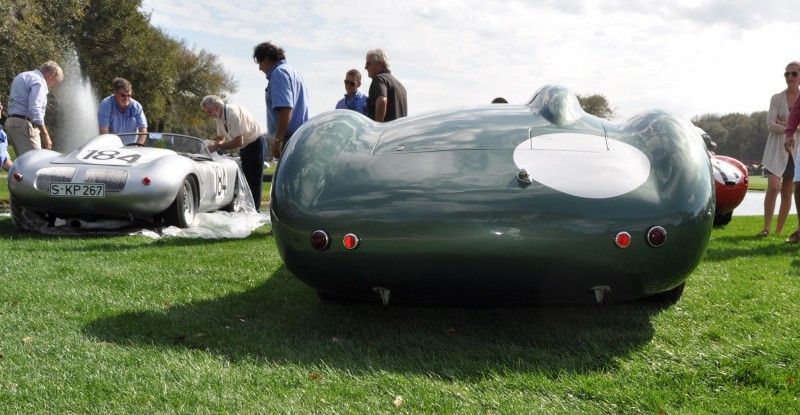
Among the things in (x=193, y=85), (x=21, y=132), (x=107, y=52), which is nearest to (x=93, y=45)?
(x=107, y=52)

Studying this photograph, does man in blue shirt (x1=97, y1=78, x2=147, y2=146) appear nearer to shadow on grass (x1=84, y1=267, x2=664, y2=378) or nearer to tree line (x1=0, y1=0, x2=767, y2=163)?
shadow on grass (x1=84, y1=267, x2=664, y2=378)

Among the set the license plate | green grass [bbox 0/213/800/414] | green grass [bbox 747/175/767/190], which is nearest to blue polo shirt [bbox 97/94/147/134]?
the license plate

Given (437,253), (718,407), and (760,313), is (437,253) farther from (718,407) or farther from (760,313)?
(760,313)

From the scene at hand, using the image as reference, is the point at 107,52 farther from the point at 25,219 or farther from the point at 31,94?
the point at 25,219

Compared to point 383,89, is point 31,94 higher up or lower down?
lower down

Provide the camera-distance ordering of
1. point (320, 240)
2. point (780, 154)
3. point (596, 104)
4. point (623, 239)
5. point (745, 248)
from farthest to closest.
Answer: point (596, 104)
point (780, 154)
point (745, 248)
point (320, 240)
point (623, 239)

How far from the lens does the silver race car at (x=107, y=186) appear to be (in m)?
5.81

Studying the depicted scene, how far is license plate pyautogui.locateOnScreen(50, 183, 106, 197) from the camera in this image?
5.78 m

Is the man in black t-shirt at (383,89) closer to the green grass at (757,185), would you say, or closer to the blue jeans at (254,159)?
the blue jeans at (254,159)

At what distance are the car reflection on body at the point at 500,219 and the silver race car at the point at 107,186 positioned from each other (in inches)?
130

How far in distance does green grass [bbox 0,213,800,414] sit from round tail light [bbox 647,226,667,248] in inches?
16.6

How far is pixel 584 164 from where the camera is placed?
9.30 ft

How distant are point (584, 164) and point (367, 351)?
1.16m

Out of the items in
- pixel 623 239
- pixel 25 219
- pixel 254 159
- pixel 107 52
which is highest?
pixel 107 52
